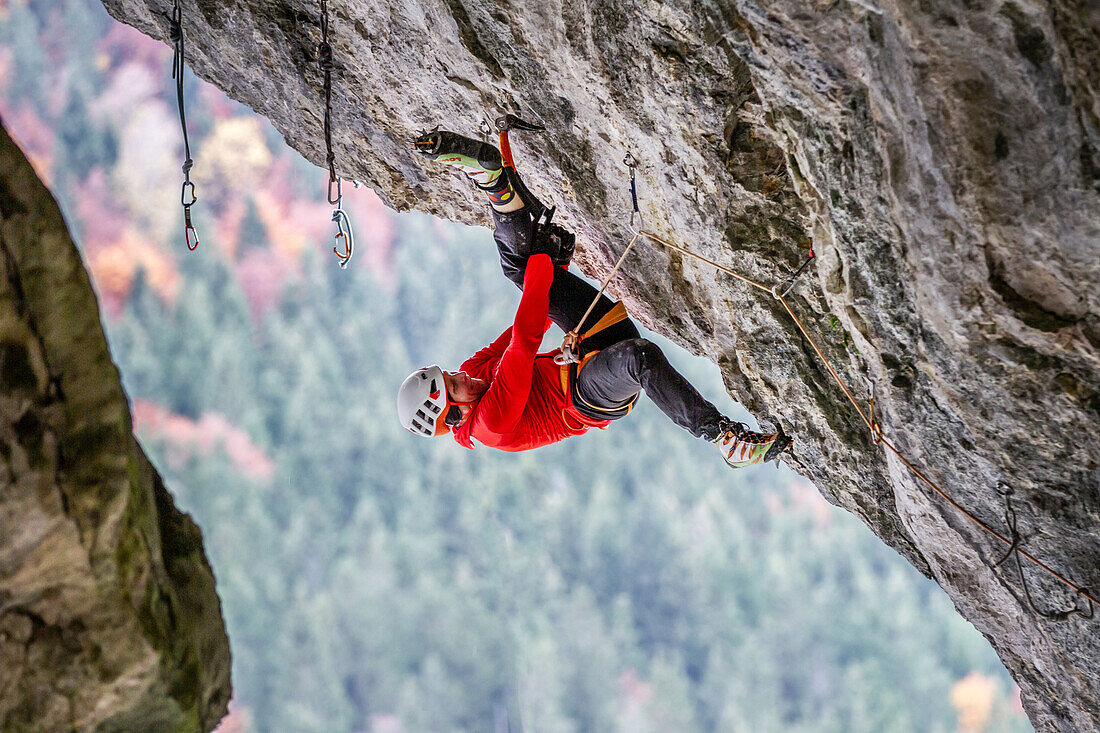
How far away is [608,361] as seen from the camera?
2949 millimetres

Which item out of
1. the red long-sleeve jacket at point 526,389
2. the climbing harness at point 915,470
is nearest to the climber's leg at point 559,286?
the red long-sleeve jacket at point 526,389

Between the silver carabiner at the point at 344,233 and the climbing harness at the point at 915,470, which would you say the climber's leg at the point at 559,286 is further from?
the silver carabiner at the point at 344,233

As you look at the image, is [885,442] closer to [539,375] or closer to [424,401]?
[539,375]

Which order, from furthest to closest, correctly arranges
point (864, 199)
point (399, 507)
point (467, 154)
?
point (399, 507), point (467, 154), point (864, 199)

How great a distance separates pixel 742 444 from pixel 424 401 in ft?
4.05

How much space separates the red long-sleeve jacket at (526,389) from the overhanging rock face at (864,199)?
53cm

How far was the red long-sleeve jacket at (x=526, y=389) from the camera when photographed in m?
2.91

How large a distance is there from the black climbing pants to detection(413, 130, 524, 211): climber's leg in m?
0.09

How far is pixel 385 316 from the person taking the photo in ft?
73.5

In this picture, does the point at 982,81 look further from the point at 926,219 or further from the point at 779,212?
the point at 779,212

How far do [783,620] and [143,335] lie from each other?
17.8m

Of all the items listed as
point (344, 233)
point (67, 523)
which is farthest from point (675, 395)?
point (67, 523)

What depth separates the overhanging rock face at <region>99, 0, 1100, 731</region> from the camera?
1.54 m

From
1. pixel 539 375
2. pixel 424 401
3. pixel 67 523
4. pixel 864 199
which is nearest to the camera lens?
pixel 67 523
